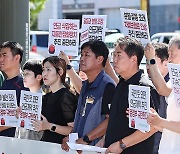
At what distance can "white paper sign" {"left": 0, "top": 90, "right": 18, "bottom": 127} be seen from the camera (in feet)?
20.9

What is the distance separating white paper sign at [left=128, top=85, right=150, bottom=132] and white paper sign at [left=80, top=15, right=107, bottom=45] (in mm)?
1707

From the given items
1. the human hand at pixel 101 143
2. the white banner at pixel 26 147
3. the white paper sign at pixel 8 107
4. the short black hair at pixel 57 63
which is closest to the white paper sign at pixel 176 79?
the human hand at pixel 101 143

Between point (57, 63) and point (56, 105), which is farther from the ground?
point (57, 63)

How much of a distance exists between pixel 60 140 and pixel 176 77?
1.66 m

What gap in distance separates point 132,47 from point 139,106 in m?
0.65

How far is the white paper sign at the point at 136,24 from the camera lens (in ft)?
19.9

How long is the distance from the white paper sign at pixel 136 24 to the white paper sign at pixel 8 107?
52.0 inches

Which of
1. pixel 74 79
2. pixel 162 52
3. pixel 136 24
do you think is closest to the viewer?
pixel 136 24

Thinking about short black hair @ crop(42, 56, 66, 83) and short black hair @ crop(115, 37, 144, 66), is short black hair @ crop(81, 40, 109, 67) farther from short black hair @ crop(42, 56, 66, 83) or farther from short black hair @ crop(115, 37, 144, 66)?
→ short black hair @ crop(115, 37, 144, 66)

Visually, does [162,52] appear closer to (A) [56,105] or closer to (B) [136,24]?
(B) [136,24]

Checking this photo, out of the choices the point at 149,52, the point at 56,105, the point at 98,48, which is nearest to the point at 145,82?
the point at 149,52

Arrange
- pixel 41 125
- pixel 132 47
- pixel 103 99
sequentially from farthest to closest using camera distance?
pixel 41 125
pixel 103 99
pixel 132 47

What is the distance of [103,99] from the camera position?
584 cm

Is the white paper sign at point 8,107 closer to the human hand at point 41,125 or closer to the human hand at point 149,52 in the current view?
the human hand at point 41,125
